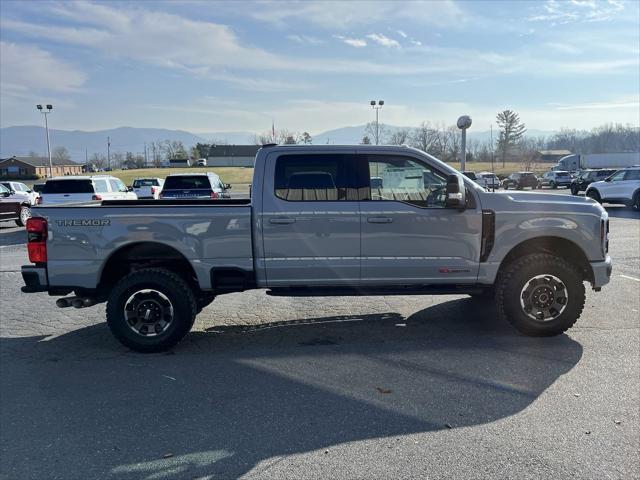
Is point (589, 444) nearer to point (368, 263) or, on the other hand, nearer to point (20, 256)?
point (368, 263)

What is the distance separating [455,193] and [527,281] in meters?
1.30

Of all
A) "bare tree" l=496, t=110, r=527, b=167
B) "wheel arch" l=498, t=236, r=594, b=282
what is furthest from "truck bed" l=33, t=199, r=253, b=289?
"bare tree" l=496, t=110, r=527, b=167

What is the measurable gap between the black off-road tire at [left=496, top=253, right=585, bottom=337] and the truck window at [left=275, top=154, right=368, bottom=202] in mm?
1865

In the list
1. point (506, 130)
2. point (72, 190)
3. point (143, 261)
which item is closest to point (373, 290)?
point (143, 261)

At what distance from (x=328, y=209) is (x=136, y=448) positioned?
289 centimetres

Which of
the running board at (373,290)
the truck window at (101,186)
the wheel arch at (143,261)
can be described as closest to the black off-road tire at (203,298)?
the wheel arch at (143,261)

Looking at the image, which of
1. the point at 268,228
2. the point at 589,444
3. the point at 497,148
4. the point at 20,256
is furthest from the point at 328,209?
the point at 497,148

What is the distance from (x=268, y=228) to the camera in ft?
16.8

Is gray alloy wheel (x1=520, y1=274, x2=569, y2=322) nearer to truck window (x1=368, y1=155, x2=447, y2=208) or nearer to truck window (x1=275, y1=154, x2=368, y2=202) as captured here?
truck window (x1=368, y1=155, x2=447, y2=208)

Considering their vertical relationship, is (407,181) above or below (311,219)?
above

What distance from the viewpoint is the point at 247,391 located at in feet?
13.6

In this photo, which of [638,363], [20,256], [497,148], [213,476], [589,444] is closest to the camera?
[213,476]

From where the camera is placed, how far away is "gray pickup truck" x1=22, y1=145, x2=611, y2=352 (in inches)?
199

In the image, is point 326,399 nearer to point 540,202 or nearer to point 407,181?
point 407,181
